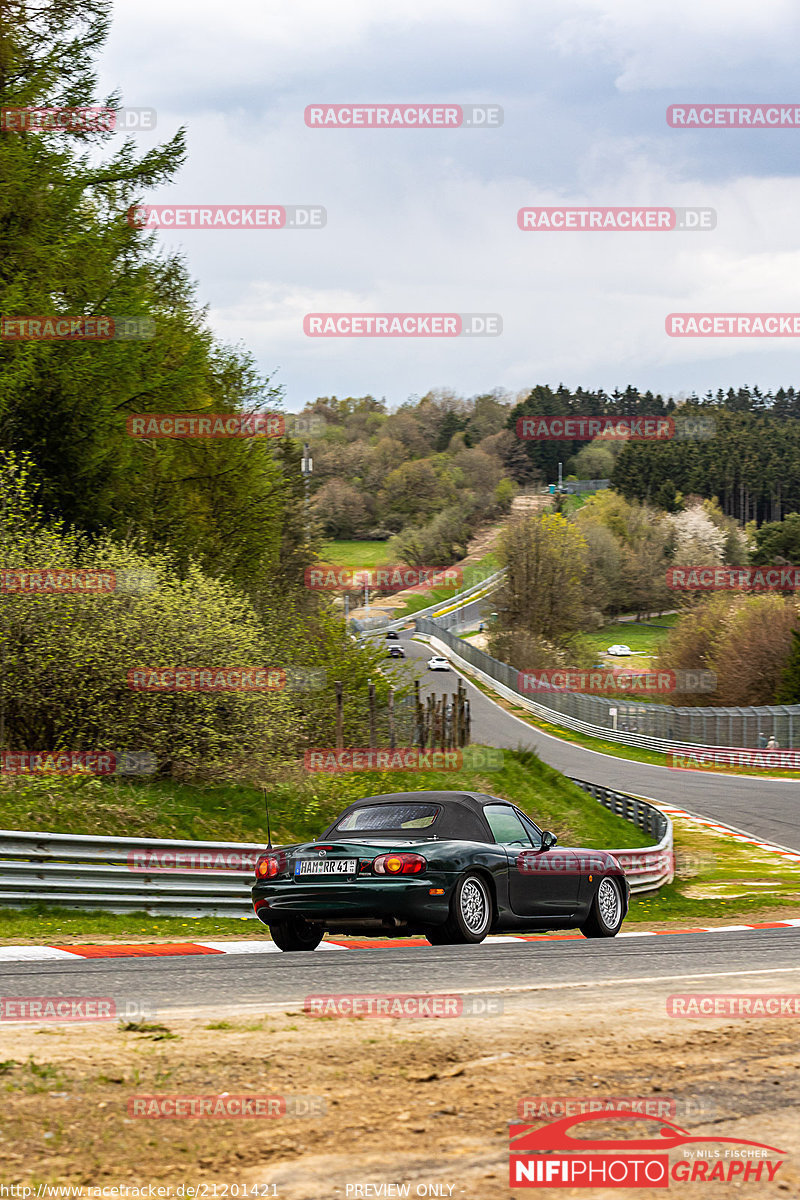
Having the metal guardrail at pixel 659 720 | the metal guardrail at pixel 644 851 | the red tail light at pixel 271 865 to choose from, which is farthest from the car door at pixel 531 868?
the metal guardrail at pixel 659 720

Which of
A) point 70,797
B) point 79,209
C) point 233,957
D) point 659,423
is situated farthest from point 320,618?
point 659,423

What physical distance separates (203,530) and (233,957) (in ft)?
72.3

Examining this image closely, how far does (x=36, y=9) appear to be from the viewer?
1056 inches

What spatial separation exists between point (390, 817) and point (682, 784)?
36140mm

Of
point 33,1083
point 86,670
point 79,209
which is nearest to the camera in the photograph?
point 33,1083

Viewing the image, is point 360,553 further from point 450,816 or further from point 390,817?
point 450,816

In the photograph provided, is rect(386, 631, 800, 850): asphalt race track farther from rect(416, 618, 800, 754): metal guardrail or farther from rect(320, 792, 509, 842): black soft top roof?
rect(320, 792, 509, 842): black soft top roof

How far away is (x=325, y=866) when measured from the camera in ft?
31.7

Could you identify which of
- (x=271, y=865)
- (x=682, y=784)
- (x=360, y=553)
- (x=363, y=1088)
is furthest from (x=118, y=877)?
(x=360, y=553)

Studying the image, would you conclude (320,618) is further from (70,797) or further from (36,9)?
(70,797)

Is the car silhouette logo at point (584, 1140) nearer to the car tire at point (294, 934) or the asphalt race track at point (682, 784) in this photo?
the car tire at point (294, 934)

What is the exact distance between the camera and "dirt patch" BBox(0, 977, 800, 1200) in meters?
3.95

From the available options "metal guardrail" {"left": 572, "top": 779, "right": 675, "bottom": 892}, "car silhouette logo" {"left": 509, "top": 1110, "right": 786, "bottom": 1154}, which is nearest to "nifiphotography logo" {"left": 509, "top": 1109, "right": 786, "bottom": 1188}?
"car silhouette logo" {"left": 509, "top": 1110, "right": 786, "bottom": 1154}

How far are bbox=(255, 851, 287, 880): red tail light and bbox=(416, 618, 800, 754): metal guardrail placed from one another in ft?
155
